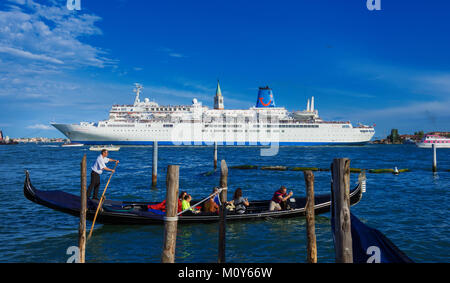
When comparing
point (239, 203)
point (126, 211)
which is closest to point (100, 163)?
point (126, 211)

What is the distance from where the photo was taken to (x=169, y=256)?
4.36m

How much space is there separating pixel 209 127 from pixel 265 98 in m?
17.3

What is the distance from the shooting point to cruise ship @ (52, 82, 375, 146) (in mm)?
62094

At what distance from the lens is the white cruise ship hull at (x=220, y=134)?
202 ft

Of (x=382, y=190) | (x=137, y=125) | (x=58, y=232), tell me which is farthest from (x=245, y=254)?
(x=137, y=125)

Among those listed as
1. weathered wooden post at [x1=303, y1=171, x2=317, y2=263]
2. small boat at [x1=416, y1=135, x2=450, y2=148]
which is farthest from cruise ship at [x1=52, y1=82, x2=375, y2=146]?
weathered wooden post at [x1=303, y1=171, x2=317, y2=263]

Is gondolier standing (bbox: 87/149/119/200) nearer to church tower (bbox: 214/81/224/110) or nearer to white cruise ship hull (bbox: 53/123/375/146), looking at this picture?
white cruise ship hull (bbox: 53/123/375/146)

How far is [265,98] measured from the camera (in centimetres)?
7569

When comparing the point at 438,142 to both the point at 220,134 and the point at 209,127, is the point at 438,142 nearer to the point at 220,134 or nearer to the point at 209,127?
the point at 220,134

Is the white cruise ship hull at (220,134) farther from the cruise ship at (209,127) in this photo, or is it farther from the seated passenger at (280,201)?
the seated passenger at (280,201)

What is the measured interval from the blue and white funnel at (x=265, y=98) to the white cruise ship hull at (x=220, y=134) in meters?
10.8

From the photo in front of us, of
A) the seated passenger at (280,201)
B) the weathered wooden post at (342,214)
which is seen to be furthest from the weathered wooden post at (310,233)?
the seated passenger at (280,201)
